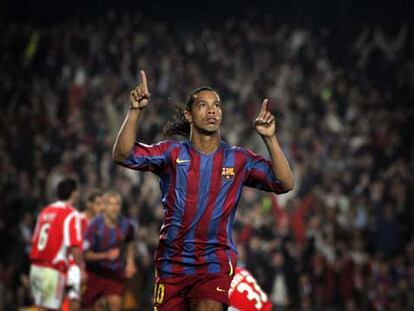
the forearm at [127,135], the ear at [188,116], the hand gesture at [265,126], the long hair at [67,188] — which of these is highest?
the ear at [188,116]

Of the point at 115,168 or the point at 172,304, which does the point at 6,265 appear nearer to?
the point at 115,168

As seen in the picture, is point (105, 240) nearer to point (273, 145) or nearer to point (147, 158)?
point (147, 158)

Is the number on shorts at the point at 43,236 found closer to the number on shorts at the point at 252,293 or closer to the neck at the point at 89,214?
the neck at the point at 89,214

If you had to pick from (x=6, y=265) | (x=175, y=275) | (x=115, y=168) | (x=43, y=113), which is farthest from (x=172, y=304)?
(x=43, y=113)

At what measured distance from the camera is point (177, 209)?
22.0 ft

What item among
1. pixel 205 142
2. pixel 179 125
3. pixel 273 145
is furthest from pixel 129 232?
pixel 273 145

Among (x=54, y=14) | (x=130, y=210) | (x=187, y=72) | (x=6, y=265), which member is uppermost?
(x=54, y=14)

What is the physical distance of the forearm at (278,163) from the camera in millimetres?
6602

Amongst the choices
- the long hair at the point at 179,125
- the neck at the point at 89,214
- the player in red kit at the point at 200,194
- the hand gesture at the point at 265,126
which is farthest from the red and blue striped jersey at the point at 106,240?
the hand gesture at the point at 265,126

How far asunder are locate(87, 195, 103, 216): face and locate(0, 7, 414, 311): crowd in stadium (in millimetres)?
1272

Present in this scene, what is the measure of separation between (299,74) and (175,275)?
1474 centimetres

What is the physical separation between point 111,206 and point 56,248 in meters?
0.89

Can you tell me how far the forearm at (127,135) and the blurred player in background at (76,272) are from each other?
4211 mm

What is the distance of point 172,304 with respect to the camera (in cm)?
667
